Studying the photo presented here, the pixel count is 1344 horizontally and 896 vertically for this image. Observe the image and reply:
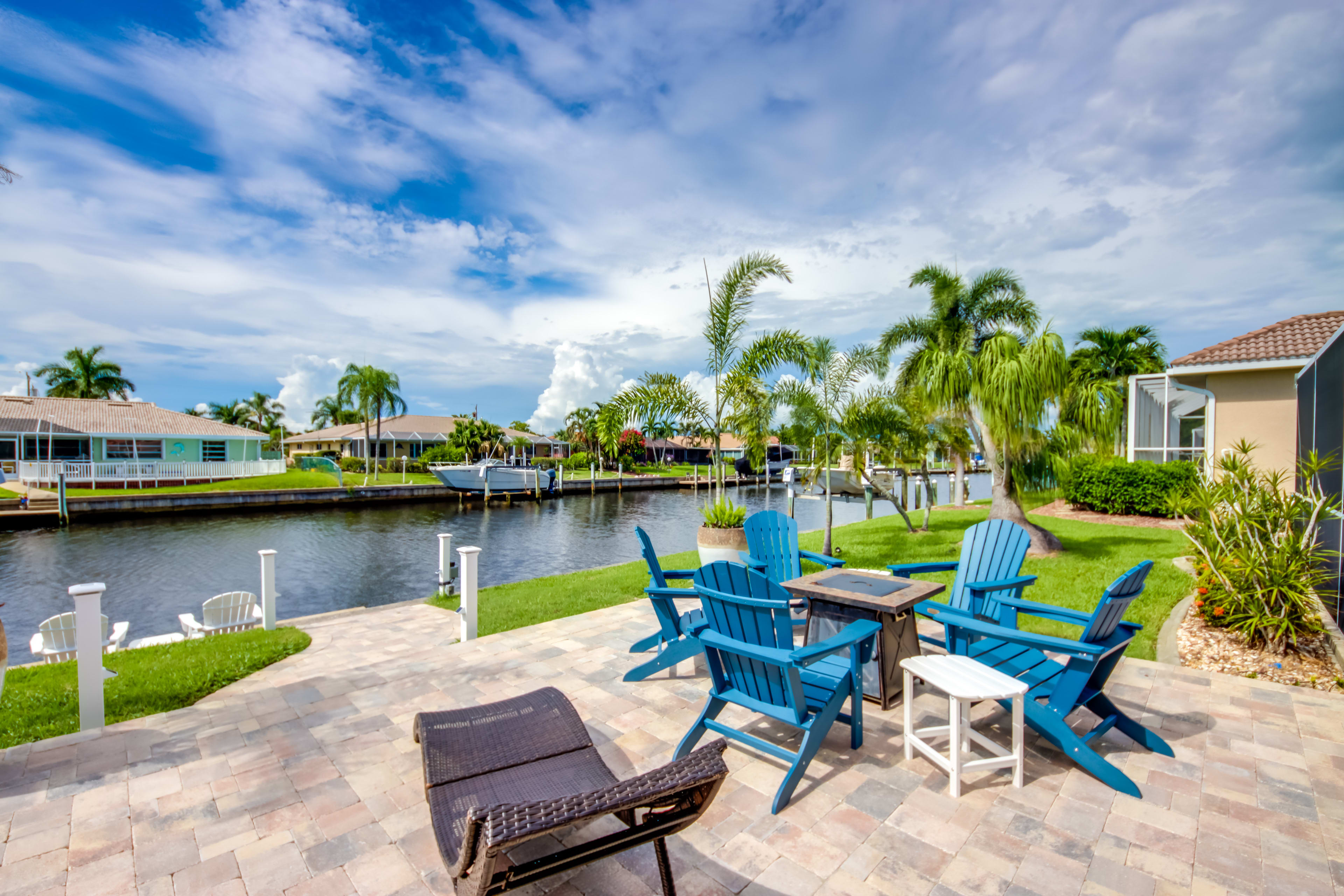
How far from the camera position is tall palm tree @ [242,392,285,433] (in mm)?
69062

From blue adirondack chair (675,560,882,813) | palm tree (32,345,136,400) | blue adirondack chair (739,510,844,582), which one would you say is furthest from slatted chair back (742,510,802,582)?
palm tree (32,345,136,400)

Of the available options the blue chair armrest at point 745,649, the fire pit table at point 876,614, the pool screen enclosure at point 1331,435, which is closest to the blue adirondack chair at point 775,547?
the fire pit table at point 876,614

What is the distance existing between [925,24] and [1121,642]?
775cm

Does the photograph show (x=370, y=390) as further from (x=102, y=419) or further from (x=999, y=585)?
(x=999, y=585)

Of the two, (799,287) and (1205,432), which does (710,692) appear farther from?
(1205,432)

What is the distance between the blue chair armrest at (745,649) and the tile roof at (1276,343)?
46.4 feet

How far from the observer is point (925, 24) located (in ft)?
24.1

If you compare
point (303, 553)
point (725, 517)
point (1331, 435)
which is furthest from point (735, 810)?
point (303, 553)

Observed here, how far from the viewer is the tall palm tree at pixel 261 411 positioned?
69062mm

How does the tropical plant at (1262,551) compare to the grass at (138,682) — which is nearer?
the grass at (138,682)

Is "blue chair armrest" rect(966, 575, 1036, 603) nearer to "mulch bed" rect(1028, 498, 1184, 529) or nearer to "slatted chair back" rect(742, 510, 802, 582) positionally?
"slatted chair back" rect(742, 510, 802, 582)

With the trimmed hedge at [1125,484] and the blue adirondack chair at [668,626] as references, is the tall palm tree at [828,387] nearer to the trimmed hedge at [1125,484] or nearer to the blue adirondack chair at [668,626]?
the blue adirondack chair at [668,626]

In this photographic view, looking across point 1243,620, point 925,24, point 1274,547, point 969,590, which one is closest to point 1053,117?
point 925,24

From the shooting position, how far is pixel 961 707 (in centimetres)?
285
